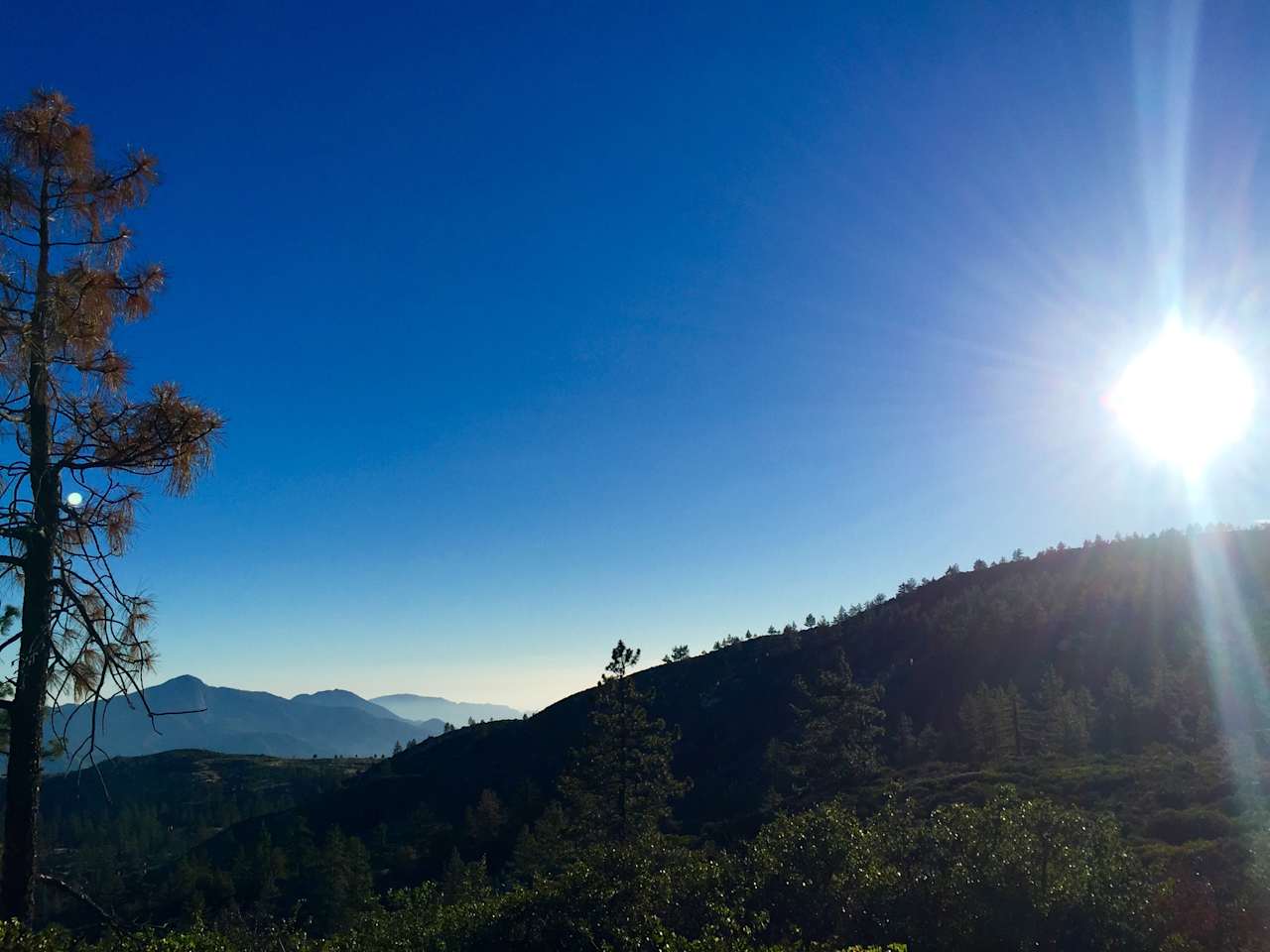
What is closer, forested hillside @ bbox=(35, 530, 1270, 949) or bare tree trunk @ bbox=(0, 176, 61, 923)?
bare tree trunk @ bbox=(0, 176, 61, 923)

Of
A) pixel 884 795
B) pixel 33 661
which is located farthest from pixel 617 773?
pixel 33 661

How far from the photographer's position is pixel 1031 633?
10194 cm

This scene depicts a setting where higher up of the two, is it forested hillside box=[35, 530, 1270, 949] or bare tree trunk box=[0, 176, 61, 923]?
bare tree trunk box=[0, 176, 61, 923]

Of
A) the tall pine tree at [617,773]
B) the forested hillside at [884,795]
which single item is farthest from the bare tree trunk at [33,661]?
the tall pine tree at [617,773]

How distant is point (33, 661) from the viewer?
6617mm

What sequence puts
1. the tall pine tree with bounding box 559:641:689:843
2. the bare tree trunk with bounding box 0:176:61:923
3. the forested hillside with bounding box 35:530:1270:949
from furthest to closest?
the tall pine tree with bounding box 559:641:689:843
the forested hillside with bounding box 35:530:1270:949
the bare tree trunk with bounding box 0:176:61:923

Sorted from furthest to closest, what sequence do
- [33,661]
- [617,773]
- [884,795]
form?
[617,773]
[884,795]
[33,661]

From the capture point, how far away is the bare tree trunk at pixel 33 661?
638cm

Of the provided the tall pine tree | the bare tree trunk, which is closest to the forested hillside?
the tall pine tree

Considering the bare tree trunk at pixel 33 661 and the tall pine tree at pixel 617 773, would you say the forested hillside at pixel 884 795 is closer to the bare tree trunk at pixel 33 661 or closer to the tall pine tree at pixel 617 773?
the tall pine tree at pixel 617 773

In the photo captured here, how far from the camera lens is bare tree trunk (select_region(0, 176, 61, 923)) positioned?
251 inches

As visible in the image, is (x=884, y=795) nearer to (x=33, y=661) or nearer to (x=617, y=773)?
(x=617, y=773)

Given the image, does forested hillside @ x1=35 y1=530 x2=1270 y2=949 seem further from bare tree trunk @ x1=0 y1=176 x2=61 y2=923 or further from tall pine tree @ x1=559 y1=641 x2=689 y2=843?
bare tree trunk @ x1=0 y1=176 x2=61 y2=923

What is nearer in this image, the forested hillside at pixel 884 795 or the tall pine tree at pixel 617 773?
the forested hillside at pixel 884 795
